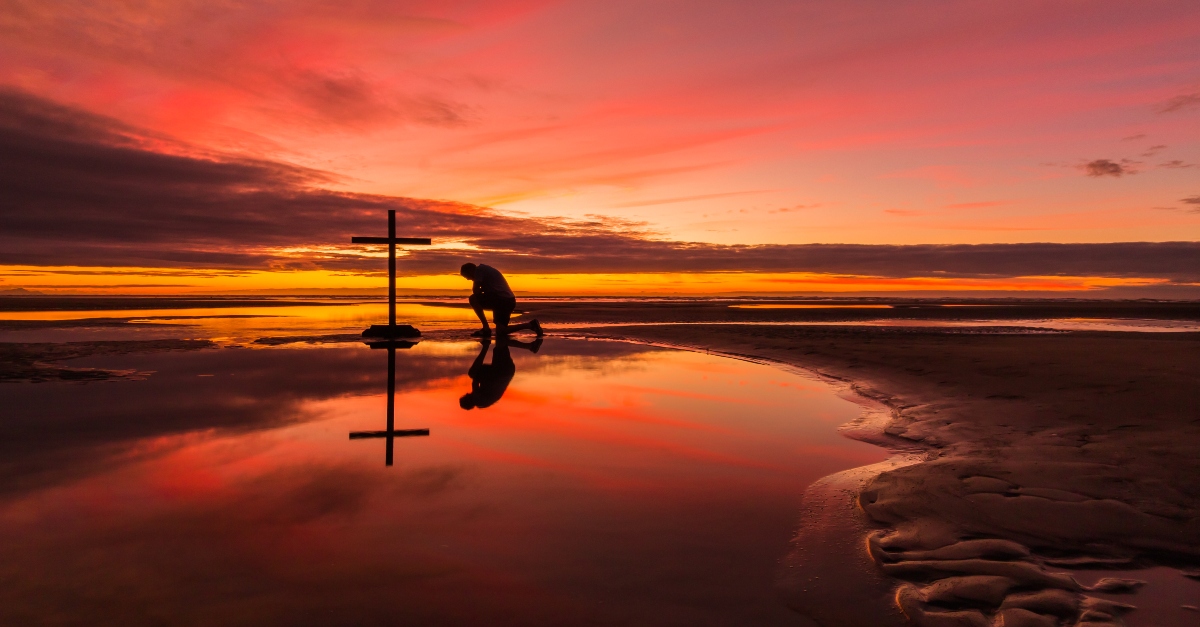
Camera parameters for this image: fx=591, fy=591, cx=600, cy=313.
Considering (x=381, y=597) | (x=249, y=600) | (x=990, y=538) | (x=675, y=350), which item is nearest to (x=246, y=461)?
(x=249, y=600)

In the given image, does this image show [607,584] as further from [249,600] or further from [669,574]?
[249,600]

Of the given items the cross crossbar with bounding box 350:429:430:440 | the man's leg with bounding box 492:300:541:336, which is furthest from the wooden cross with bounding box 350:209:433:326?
the cross crossbar with bounding box 350:429:430:440

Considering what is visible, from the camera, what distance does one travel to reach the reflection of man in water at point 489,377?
9.12m

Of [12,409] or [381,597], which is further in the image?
[12,409]

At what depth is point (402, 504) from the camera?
463cm

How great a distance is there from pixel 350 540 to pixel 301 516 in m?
0.69

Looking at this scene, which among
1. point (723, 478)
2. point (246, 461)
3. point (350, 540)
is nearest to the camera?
point (350, 540)

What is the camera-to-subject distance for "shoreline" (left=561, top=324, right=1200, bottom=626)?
320cm

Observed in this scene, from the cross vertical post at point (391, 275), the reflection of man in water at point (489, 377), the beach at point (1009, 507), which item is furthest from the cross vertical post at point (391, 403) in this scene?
the cross vertical post at point (391, 275)

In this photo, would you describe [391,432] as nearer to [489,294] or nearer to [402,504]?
[402,504]

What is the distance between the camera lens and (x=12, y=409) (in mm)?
7945

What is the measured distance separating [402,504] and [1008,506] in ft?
15.3

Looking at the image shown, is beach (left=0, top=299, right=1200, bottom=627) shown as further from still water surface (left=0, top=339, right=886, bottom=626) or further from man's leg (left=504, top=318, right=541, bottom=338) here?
man's leg (left=504, top=318, right=541, bottom=338)

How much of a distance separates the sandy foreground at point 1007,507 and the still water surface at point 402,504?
414 mm
